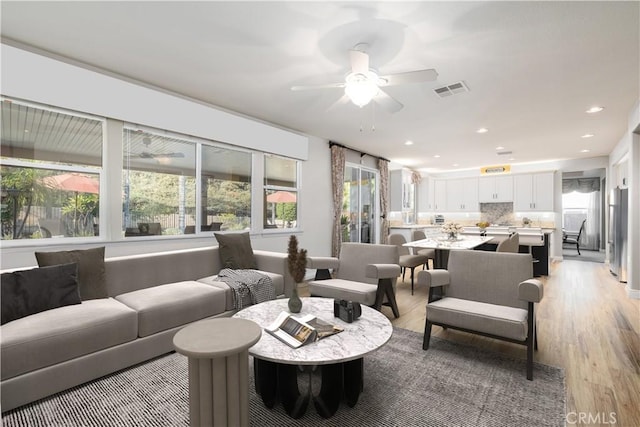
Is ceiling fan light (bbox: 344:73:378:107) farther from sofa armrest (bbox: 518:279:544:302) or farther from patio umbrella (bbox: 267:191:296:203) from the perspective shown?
patio umbrella (bbox: 267:191:296:203)

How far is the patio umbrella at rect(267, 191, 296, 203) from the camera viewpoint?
5.08 meters

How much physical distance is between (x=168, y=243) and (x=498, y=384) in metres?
3.61

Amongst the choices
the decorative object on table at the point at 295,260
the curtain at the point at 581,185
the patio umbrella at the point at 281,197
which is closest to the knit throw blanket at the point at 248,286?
the decorative object on table at the point at 295,260

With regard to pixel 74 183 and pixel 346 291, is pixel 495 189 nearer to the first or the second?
pixel 346 291

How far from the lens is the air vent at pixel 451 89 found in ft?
11.1

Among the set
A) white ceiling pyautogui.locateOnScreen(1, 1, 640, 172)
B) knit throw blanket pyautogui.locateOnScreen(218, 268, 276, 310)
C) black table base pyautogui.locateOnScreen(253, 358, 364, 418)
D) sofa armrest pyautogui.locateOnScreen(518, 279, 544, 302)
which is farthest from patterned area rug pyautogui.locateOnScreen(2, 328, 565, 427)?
white ceiling pyautogui.locateOnScreen(1, 1, 640, 172)

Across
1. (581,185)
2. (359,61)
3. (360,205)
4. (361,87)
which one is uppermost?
(359,61)

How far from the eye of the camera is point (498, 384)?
2135mm

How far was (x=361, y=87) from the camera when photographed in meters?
2.44

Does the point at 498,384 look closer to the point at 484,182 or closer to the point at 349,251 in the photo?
the point at 349,251

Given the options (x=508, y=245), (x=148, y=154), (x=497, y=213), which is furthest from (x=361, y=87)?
(x=497, y=213)

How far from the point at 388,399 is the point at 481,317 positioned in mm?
991

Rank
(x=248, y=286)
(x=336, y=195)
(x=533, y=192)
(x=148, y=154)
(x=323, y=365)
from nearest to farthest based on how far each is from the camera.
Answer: (x=323, y=365), (x=248, y=286), (x=148, y=154), (x=336, y=195), (x=533, y=192)

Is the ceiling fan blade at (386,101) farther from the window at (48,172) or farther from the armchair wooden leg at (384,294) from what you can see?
the window at (48,172)
